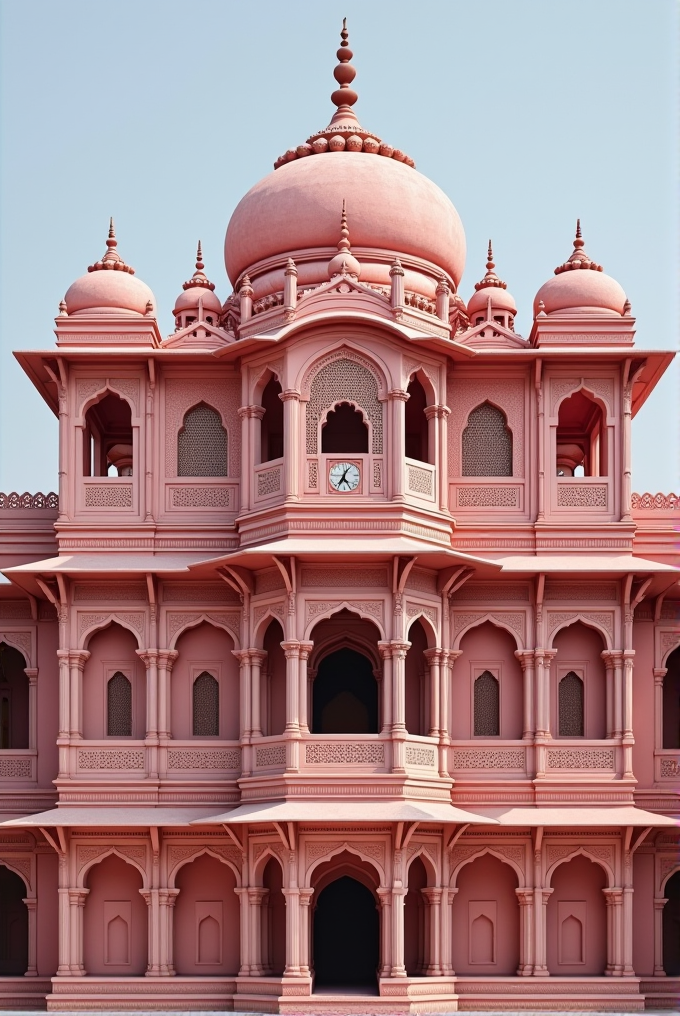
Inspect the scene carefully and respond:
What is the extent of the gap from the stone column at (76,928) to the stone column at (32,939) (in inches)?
46.2

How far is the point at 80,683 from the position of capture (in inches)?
953

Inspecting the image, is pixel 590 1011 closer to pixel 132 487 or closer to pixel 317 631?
pixel 317 631

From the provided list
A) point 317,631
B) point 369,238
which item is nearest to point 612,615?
point 317,631

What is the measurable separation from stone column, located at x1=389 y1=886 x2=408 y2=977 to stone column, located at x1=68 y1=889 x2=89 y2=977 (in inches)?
170

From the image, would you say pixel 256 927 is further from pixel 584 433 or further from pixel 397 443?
pixel 584 433

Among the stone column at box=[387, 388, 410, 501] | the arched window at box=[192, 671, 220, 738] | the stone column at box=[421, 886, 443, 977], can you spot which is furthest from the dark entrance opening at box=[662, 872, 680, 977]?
the stone column at box=[387, 388, 410, 501]

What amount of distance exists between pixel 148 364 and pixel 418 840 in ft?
24.7

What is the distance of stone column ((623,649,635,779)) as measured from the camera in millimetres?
23672

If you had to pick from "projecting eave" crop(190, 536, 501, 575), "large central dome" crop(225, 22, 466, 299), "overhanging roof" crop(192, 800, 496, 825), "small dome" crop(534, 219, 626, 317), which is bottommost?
"overhanging roof" crop(192, 800, 496, 825)

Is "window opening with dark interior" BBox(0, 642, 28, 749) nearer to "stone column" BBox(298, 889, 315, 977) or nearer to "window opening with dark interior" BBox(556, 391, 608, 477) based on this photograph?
"stone column" BBox(298, 889, 315, 977)

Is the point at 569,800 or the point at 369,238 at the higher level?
the point at 369,238

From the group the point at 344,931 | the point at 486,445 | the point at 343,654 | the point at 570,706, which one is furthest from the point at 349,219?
the point at 344,931

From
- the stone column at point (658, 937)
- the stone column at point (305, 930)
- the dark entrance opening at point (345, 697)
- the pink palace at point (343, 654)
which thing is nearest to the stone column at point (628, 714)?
the pink palace at point (343, 654)

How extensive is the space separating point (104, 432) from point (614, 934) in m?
10.6
